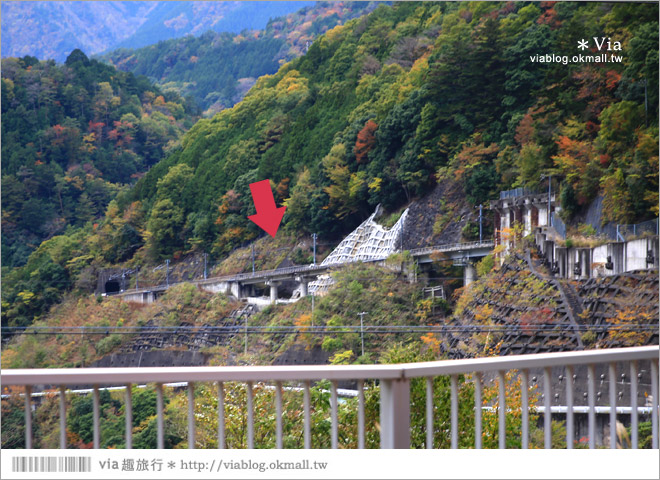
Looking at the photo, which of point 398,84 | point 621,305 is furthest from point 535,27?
point 621,305

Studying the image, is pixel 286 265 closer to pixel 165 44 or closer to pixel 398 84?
pixel 398 84

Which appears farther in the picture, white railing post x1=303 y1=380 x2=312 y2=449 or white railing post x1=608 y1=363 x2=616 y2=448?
white railing post x1=608 y1=363 x2=616 y2=448

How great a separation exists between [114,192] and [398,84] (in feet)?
16.1

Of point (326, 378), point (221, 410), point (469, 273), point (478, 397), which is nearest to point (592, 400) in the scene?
point (478, 397)

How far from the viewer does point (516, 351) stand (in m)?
7.74

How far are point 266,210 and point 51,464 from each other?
7.83 metres

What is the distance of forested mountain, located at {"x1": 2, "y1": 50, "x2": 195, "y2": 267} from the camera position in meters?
9.21

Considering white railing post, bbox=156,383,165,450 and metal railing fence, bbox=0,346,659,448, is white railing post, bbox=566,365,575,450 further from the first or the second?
white railing post, bbox=156,383,165,450

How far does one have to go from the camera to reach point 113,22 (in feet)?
33.3

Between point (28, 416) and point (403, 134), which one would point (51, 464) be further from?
point (403, 134)

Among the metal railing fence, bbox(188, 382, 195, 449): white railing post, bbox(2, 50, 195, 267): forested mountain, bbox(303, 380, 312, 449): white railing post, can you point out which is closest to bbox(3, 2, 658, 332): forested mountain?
bbox(2, 50, 195, 267): forested mountain

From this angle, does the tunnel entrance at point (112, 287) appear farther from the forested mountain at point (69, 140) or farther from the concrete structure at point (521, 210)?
the concrete structure at point (521, 210)

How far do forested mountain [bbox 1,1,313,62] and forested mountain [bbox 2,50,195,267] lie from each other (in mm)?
536

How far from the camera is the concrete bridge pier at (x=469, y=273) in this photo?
8.25 meters
